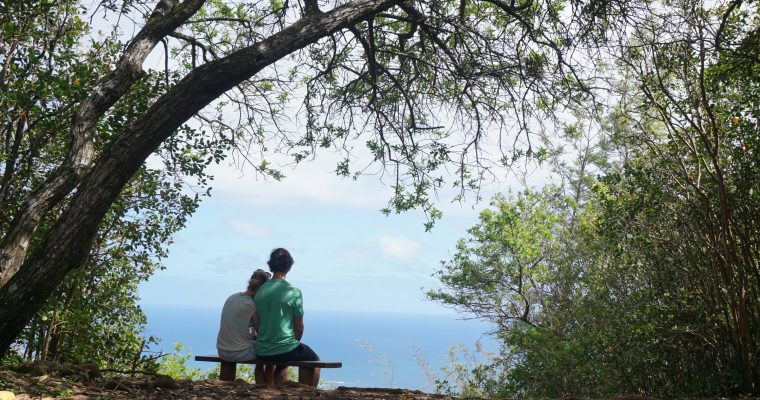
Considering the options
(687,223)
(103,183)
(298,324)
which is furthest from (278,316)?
(687,223)

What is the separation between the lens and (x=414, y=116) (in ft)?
27.5

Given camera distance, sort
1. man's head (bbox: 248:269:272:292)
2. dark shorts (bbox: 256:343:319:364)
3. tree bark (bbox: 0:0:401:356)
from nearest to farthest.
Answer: tree bark (bbox: 0:0:401:356) < dark shorts (bbox: 256:343:319:364) < man's head (bbox: 248:269:272:292)

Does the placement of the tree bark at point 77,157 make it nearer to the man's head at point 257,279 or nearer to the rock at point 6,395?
the rock at point 6,395

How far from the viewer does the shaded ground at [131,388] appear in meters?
4.52

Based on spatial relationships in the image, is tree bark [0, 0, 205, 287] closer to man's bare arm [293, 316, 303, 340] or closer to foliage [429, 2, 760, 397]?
man's bare arm [293, 316, 303, 340]

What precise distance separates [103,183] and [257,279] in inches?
78.9

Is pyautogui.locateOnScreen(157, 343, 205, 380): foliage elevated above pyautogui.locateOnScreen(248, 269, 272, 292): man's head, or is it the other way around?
pyautogui.locateOnScreen(248, 269, 272, 292): man's head

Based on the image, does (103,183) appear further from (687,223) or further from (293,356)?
(687,223)

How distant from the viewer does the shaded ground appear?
452 centimetres

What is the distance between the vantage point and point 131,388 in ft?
16.5

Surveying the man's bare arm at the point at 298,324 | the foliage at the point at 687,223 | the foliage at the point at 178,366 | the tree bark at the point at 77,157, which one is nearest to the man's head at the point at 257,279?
the man's bare arm at the point at 298,324

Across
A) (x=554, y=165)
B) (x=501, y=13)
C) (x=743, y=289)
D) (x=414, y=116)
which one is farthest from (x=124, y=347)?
(x=554, y=165)

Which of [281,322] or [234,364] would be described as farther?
[234,364]

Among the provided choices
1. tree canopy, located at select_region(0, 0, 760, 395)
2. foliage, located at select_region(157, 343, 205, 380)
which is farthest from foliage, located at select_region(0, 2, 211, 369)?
foliage, located at select_region(157, 343, 205, 380)
